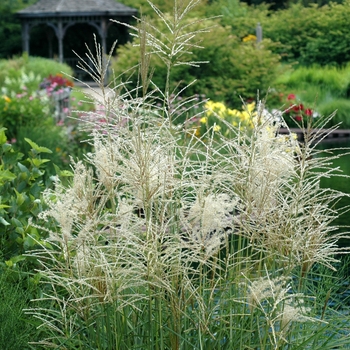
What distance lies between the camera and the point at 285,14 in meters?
21.4

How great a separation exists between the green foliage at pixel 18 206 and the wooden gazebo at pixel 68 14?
24.9 meters

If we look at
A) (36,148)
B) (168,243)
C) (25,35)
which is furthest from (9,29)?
(168,243)

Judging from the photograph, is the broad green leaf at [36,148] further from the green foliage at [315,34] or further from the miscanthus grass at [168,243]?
the green foliage at [315,34]

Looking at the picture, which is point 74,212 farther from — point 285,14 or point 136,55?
point 285,14

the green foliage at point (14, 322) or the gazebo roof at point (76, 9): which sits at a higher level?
the green foliage at point (14, 322)

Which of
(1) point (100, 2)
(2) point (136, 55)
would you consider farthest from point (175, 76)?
(1) point (100, 2)

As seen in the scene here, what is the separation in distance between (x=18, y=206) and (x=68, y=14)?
26.1 meters

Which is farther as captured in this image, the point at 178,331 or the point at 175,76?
the point at 175,76

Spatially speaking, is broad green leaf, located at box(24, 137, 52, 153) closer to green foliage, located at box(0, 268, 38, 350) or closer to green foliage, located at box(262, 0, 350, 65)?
green foliage, located at box(0, 268, 38, 350)

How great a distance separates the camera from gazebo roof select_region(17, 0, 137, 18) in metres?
28.8

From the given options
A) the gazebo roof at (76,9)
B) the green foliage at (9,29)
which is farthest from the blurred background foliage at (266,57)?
the green foliage at (9,29)

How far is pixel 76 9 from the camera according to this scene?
29172 millimetres

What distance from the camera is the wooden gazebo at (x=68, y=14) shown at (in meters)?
28.8

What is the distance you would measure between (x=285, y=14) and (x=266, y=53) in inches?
277
